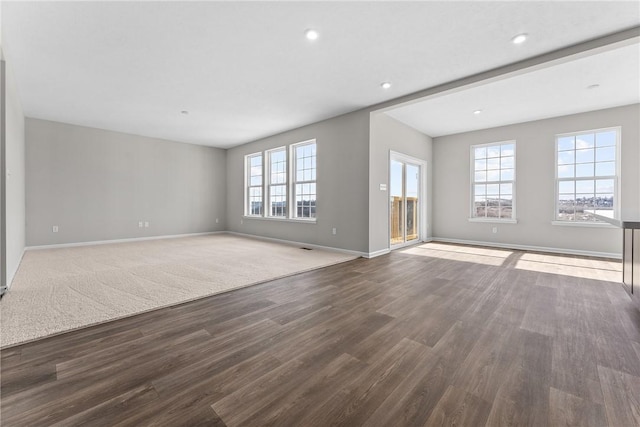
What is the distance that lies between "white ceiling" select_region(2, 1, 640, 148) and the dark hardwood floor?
2.72m

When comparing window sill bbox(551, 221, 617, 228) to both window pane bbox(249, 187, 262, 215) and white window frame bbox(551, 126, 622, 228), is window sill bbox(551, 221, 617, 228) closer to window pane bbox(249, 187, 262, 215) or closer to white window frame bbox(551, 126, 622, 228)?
white window frame bbox(551, 126, 622, 228)

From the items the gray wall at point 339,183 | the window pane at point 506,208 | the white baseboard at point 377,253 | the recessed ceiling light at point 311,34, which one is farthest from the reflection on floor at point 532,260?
the recessed ceiling light at point 311,34

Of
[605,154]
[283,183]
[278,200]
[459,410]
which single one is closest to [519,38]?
Result: [459,410]

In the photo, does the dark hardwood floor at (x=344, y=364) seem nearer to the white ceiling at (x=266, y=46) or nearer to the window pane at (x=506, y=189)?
the white ceiling at (x=266, y=46)

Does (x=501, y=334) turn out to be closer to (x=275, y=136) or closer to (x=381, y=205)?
(x=381, y=205)

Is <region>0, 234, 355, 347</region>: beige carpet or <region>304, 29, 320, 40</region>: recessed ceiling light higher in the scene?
<region>304, 29, 320, 40</region>: recessed ceiling light

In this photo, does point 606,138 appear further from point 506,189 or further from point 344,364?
point 344,364

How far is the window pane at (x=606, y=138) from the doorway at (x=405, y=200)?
312 centimetres

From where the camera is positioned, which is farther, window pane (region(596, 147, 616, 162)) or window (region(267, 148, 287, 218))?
window (region(267, 148, 287, 218))

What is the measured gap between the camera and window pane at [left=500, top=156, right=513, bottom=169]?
589 cm

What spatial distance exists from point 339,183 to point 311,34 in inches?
116

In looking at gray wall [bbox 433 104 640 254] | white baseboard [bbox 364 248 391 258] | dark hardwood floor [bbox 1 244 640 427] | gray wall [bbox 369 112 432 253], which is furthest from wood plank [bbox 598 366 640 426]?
gray wall [bbox 433 104 640 254]

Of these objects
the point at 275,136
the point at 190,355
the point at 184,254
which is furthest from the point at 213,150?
the point at 190,355

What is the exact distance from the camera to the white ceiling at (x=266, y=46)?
2.45m
